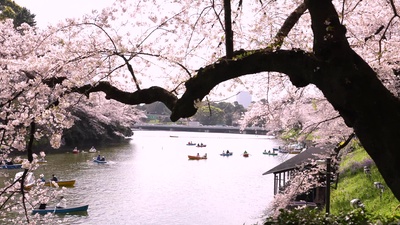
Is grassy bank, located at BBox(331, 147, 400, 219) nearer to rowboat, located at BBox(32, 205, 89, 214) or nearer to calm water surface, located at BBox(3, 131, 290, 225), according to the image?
calm water surface, located at BBox(3, 131, 290, 225)

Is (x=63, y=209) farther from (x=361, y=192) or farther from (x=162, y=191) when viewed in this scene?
(x=361, y=192)

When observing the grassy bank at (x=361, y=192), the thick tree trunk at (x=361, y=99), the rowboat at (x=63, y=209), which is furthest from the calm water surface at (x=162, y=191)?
the thick tree trunk at (x=361, y=99)

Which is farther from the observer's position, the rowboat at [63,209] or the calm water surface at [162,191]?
the calm water surface at [162,191]

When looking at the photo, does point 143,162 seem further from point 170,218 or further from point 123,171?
point 170,218

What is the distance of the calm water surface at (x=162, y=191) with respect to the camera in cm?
1197

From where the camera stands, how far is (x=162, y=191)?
15562 millimetres

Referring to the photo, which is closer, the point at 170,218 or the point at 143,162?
the point at 170,218

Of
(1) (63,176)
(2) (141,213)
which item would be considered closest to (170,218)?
(2) (141,213)

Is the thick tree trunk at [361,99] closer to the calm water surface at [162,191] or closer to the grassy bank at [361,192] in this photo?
the grassy bank at [361,192]

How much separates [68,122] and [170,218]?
820 centimetres

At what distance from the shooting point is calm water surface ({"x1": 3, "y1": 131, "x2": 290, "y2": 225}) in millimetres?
11969

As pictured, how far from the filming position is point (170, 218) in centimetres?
1184

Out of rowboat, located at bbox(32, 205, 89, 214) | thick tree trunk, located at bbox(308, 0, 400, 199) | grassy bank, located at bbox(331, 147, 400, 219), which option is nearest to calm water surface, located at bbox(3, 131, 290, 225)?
rowboat, located at bbox(32, 205, 89, 214)

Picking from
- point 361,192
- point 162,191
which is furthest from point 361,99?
point 162,191
